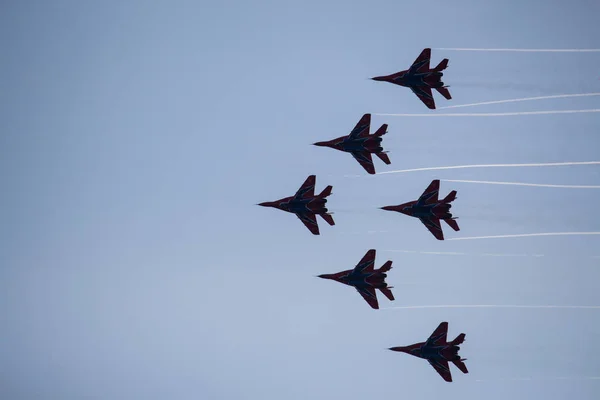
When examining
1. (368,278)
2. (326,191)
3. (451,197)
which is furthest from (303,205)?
(451,197)

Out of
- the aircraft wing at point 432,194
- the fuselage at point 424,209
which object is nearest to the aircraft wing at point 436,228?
the fuselage at point 424,209

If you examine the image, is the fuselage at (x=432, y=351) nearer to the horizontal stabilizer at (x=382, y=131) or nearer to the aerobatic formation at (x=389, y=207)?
the aerobatic formation at (x=389, y=207)

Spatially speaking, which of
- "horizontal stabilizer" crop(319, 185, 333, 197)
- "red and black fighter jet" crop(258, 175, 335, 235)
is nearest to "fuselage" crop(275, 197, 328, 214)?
"red and black fighter jet" crop(258, 175, 335, 235)

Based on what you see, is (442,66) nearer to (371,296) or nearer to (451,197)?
(451,197)

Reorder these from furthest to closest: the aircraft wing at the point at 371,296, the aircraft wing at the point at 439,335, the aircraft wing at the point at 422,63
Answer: the aircraft wing at the point at 422,63 → the aircraft wing at the point at 371,296 → the aircraft wing at the point at 439,335

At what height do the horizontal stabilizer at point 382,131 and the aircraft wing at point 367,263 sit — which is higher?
the horizontal stabilizer at point 382,131

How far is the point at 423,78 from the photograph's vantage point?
89.3 metres

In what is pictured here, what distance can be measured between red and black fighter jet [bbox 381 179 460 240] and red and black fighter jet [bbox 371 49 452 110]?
26.8 feet

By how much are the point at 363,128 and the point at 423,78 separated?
282 inches

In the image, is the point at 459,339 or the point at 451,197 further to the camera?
the point at 459,339

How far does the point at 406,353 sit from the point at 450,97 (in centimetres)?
2391

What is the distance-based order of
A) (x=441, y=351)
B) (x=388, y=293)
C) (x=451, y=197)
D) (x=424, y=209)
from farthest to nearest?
(x=388, y=293) → (x=424, y=209) → (x=441, y=351) → (x=451, y=197)

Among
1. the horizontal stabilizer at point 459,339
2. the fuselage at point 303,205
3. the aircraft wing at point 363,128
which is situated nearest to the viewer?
the horizontal stabilizer at point 459,339

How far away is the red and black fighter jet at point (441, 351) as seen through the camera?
87688mm
